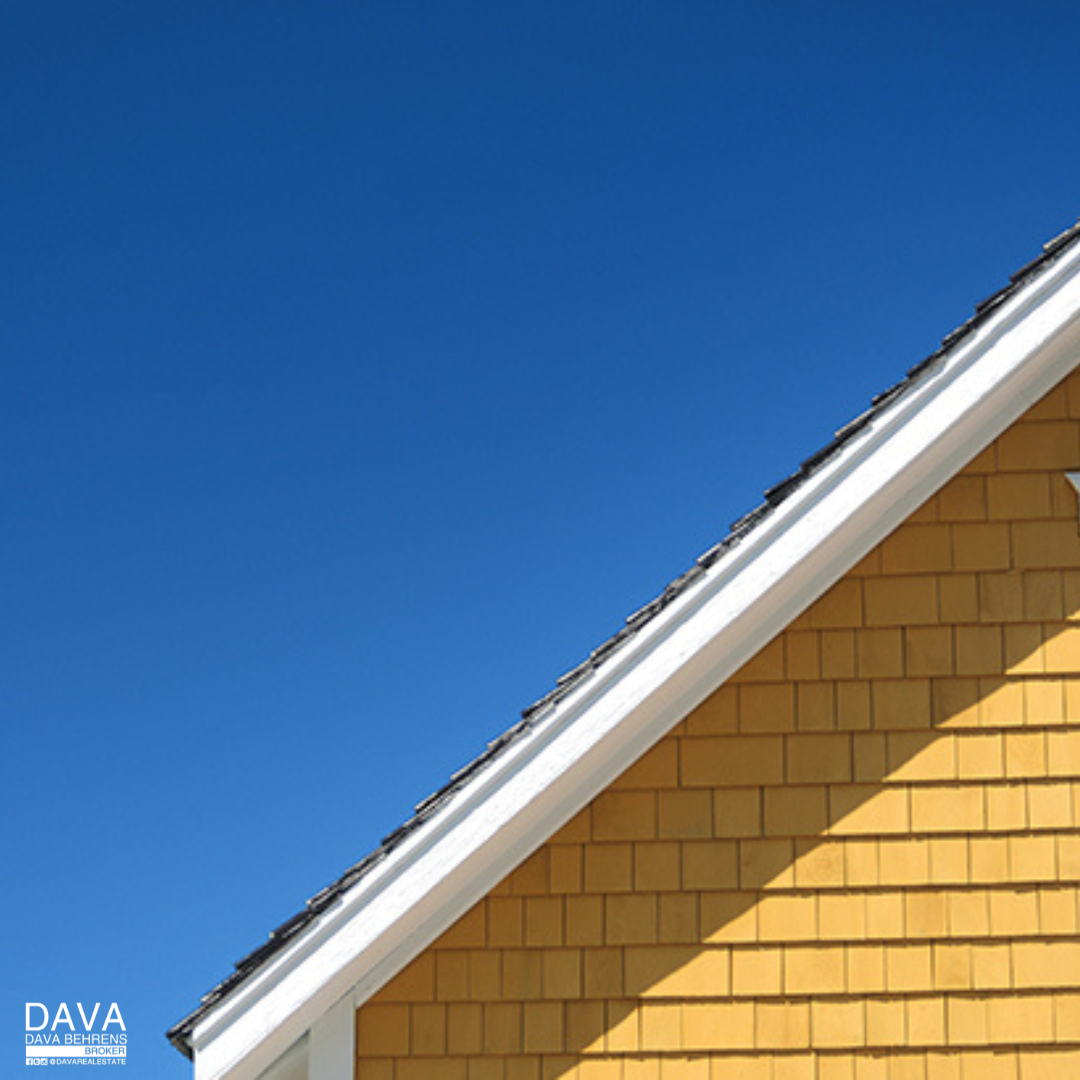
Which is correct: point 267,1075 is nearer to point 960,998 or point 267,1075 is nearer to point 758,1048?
point 758,1048

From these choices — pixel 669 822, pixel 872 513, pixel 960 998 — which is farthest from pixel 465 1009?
pixel 872 513

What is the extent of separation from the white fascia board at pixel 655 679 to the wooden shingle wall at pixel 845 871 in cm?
11

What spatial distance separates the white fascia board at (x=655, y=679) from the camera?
6.91 meters

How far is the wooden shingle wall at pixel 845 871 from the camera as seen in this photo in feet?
23.8

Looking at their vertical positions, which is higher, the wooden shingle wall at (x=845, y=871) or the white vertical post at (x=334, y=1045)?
the wooden shingle wall at (x=845, y=871)

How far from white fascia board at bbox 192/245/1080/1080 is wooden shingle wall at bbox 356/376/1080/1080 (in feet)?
0.36

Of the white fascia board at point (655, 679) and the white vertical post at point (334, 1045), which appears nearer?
the white fascia board at point (655, 679)

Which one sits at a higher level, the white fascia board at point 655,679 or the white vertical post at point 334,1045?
the white fascia board at point 655,679

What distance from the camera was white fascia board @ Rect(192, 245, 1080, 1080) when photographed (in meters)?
6.91

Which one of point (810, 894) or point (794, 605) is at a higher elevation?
point (794, 605)

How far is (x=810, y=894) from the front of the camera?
740 cm

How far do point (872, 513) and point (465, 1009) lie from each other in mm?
2689

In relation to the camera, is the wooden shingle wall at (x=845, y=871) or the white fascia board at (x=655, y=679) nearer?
the white fascia board at (x=655, y=679)

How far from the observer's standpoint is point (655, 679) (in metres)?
7.14
